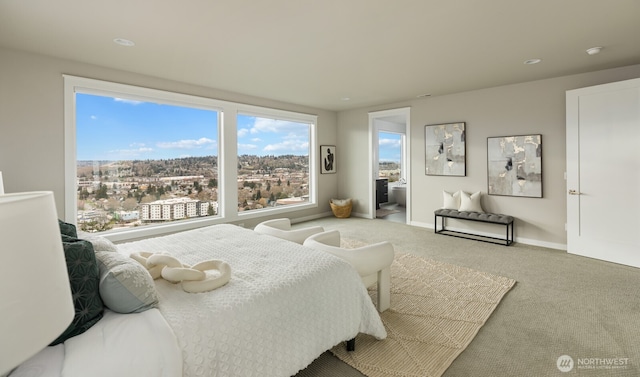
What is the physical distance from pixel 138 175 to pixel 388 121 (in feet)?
21.6

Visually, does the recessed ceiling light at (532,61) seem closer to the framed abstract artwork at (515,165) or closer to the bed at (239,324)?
the framed abstract artwork at (515,165)

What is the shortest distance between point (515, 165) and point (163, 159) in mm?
5558

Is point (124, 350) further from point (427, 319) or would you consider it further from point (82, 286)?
point (427, 319)

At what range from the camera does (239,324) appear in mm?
1474

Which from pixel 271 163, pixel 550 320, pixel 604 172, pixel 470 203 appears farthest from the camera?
pixel 271 163

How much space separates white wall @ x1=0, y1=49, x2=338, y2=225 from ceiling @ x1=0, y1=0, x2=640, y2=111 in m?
0.18

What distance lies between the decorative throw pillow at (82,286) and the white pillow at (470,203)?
5.19 metres

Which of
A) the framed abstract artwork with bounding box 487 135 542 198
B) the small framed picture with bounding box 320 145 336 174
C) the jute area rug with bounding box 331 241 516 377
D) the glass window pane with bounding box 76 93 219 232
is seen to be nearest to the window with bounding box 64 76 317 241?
the glass window pane with bounding box 76 93 219 232

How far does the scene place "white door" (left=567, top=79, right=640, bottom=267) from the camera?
3682 millimetres

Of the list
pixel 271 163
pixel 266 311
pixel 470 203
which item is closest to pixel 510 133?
pixel 470 203

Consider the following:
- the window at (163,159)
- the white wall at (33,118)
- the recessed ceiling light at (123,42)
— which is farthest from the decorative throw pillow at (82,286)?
the window at (163,159)

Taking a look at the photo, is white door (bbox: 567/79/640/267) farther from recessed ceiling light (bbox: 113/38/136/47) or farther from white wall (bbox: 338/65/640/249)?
recessed ceiling light (bbox: 113/38/136/47)

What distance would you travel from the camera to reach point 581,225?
408cm

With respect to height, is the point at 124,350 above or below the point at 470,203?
below
